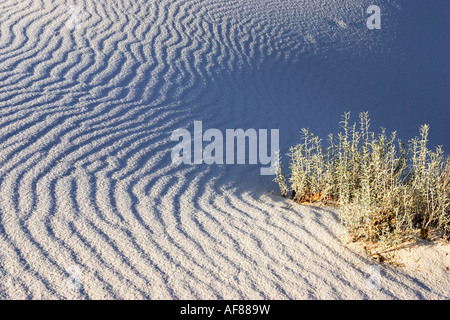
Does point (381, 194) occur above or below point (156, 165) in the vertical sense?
below

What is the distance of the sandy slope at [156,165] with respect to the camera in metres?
3.27

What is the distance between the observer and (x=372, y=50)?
32.4 feet

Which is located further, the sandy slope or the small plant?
the small plant

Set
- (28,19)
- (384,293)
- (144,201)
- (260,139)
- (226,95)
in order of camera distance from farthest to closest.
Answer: (28,19) < (226,95) < (260,139) < (144,201) < (384,293)

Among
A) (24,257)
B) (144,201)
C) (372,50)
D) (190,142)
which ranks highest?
(372,50)

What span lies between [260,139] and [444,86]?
556 centimetres

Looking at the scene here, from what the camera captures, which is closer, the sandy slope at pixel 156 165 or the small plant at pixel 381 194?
the sandy slope at pixel 156 165

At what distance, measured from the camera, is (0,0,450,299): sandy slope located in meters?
3.27

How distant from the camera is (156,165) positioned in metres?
4.75

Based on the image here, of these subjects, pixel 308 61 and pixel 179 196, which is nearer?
pixel 179 196

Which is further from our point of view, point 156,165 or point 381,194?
point 156,165
